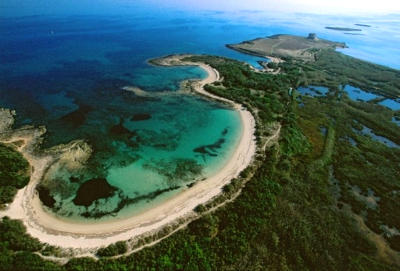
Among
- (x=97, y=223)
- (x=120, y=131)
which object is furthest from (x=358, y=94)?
(x=97, y=223)

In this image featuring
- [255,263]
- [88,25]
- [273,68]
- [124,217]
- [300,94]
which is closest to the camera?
[255,263]

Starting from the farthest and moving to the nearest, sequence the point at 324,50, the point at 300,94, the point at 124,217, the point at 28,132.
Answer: the point at 324,50, the point at 300,94, the point at 28,132, the point at 124,217

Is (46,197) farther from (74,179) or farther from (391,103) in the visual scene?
(391,103)

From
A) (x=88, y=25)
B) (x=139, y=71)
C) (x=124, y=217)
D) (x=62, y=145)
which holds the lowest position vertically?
(x=124, y=217)

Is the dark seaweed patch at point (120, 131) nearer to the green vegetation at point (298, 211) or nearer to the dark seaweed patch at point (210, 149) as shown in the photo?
the dark seaweed patch at point (210, 149)

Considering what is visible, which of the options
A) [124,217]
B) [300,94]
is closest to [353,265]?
[124,217]

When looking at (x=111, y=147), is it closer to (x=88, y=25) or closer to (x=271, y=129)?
(x=271, y=129)

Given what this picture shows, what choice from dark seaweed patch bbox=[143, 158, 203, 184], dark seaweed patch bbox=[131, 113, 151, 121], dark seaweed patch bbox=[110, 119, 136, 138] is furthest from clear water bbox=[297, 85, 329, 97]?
dark seaweed patch bbox=[110, 119, 136, 138]
